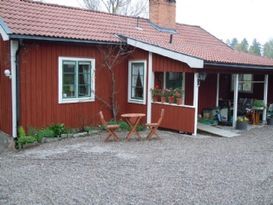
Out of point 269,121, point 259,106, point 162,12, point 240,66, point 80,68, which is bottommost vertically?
point 269,121

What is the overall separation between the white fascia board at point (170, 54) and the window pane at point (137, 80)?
2.65 feet

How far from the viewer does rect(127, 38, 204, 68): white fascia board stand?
10478 mm

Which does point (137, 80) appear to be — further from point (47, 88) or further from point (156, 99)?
point (47, 88)

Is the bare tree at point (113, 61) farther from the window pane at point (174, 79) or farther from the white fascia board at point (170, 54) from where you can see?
the window pane at point (174, 79)

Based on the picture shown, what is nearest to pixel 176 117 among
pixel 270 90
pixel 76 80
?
pixel 76 80

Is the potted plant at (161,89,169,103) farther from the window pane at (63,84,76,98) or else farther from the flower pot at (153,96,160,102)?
the window pane at (63,84,76,98)

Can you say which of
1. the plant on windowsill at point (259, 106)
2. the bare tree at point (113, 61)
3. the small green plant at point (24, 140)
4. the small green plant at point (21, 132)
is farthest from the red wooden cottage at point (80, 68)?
the plant on windowsill at point (259, 106)

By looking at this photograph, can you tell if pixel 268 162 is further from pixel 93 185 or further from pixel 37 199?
pixel 37 199

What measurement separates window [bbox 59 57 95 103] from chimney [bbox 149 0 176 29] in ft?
16.2

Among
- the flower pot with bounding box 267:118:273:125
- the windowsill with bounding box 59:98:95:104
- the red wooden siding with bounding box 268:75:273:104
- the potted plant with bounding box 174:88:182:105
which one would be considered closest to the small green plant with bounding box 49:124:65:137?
the windowsill with bounding box 59:98:95:104

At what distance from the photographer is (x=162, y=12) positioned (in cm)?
1561

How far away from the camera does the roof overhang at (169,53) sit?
10.5 metres

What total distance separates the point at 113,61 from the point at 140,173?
6147 mm

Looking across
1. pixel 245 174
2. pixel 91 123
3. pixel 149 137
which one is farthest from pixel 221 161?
pixel 91 123
